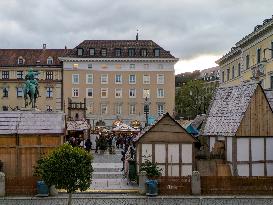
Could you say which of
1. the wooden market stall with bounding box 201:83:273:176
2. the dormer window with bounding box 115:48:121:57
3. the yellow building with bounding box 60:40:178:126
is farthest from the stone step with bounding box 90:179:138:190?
the dormer window with bounding box 115:48:121:57

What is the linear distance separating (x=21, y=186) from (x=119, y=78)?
75282mm

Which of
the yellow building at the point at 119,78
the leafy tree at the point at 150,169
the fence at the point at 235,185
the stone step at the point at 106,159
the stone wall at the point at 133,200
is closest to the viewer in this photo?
the stone wall at the point at 133,200

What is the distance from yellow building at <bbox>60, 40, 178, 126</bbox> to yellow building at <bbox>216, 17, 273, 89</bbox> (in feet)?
48.0

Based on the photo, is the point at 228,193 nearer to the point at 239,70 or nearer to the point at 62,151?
the point at 62,151

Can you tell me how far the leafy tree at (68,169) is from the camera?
71.2ft

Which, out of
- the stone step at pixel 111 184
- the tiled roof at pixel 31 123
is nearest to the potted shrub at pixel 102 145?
the stone step at pixel 111 184

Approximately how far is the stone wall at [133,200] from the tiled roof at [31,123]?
4136mm

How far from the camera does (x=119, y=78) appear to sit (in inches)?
4011

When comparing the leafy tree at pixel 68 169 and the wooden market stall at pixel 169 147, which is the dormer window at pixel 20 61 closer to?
the wooden market stall at pixel 169 147

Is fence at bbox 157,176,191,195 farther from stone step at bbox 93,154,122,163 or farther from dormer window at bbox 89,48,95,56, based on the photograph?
dormer window at bbox 89,48,95,56

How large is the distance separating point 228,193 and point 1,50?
8133 cm

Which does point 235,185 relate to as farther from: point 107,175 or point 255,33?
point 255,33

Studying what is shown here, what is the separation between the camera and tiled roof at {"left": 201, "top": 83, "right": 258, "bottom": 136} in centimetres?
3016

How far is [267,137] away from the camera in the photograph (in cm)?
2962
